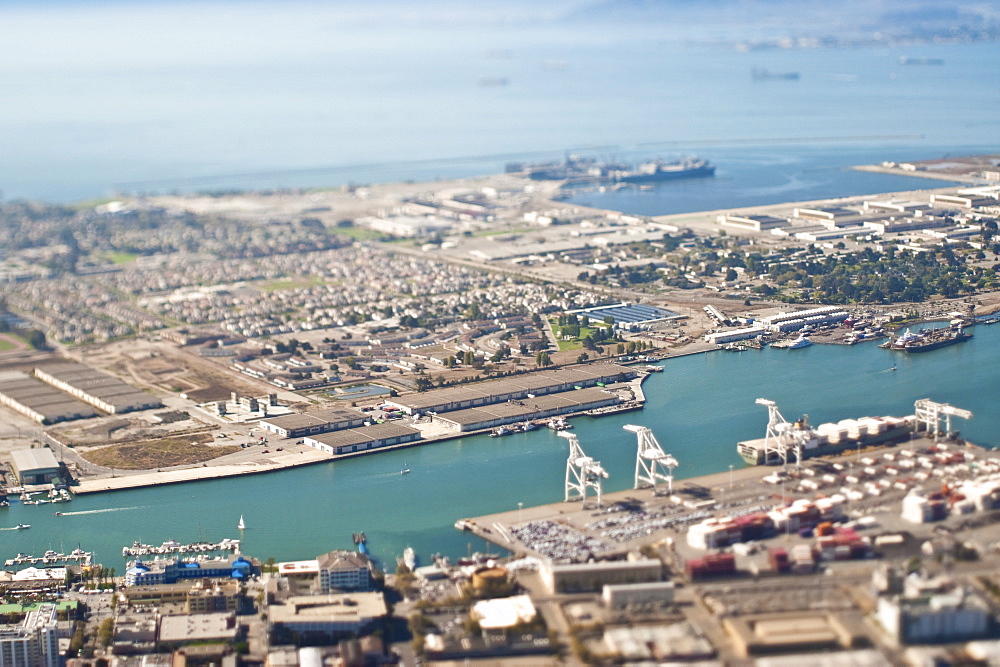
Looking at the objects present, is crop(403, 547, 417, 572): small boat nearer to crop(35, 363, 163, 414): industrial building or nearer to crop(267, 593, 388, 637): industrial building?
crop(267, 593, 388, 637): industrial building

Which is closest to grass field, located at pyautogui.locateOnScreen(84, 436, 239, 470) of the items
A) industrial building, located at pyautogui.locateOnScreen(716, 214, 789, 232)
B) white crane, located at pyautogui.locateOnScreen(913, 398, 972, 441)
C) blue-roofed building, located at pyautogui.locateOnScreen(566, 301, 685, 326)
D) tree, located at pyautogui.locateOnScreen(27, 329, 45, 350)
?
tree, located at pyautogui.locateOnScreen(27, 329, 45, 350)

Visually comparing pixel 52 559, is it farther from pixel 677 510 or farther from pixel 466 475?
pixel 677 510

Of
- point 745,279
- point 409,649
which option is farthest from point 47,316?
point 409,649

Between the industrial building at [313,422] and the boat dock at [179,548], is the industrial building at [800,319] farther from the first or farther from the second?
the boat dock at [179,548]

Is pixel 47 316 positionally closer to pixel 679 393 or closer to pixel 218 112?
pixel 679 393

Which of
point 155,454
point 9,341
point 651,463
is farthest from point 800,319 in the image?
point 9,341

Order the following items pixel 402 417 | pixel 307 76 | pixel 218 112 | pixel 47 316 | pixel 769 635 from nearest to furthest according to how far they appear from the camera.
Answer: pixel 769 635 → pixel 402 417 → pixel 47 316 → pixel 218 112 → pixel 307 76
